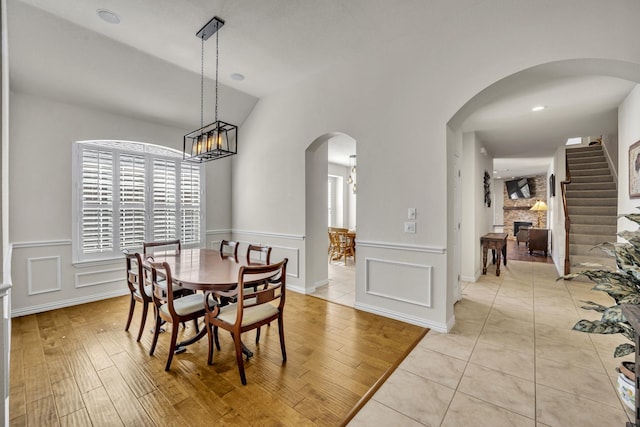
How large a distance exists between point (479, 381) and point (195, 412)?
2018mm

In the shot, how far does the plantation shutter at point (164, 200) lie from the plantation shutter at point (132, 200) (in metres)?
0.18

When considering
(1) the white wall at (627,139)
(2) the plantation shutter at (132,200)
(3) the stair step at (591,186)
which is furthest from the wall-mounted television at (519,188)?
(2) the plantation shutter at (132,200)

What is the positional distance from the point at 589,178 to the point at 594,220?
1.20 m

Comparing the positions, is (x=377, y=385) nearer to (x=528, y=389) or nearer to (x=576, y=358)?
(x=528, y=389)

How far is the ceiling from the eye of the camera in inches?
105

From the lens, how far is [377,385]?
2061 millimetres

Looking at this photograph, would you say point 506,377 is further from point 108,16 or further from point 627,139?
point 108,16

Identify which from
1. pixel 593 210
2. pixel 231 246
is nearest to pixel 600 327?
pixel 231 246

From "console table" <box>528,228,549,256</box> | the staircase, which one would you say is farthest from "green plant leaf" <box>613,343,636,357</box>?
"console table" <box>528,228,549,256</box>

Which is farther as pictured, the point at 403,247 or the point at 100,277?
the point at 100,277

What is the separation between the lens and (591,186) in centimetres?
603

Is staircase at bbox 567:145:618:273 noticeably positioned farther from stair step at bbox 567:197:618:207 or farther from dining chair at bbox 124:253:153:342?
dining chair at bbox 124:253:153:342

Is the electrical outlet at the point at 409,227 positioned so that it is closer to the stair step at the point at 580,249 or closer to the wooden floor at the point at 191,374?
the wooden floor at the point at 191,374

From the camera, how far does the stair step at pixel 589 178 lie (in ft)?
19.5
